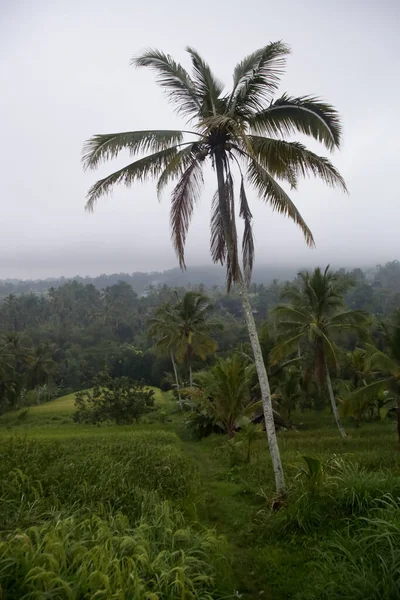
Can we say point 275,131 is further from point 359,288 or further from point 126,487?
point 359,288

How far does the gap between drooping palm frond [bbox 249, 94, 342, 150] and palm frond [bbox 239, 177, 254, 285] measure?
117cm

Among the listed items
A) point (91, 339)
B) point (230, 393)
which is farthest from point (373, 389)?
point (91, 339)

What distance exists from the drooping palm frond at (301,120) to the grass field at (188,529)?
5.98 meters

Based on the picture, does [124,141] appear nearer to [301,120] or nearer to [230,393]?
[301,120]

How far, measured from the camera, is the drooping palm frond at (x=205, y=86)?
7.36 m

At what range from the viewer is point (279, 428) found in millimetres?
20531

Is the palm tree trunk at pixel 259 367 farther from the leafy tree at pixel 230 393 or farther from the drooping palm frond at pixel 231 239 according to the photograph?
the leafy tree at pixel 230 393

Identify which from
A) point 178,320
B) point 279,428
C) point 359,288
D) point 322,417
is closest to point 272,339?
point 279,428

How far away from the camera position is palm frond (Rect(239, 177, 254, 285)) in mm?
7867

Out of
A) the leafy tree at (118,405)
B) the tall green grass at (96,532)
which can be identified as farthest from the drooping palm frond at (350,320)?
the leafy tree at (118,405)

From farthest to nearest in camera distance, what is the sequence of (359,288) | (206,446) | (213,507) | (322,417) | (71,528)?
(359,288) → (322,417) → (206,446) → (213,507) → (71,528)

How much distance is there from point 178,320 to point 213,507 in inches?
666

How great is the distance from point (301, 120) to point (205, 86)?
1.97m

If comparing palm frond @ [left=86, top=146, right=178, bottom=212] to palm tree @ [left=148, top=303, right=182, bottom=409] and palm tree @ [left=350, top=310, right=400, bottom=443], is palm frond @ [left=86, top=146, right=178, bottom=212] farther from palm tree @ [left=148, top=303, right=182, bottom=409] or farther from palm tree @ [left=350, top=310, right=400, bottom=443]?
palm tree @ [left=148, top=303, right=182, bottom=409]
